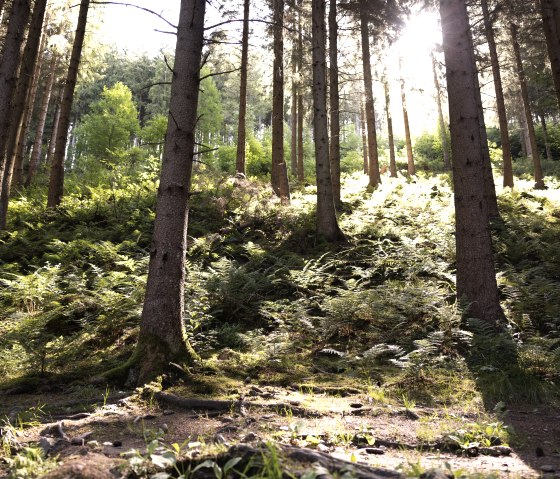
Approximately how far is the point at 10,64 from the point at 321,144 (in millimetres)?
7116

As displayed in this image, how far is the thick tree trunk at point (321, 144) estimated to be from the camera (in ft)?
35.7

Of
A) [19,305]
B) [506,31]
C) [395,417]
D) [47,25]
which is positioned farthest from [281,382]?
[47,25]

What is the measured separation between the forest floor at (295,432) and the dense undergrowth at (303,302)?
565 millimetres

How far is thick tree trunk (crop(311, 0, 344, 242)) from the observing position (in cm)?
1087

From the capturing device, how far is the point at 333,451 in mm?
2732

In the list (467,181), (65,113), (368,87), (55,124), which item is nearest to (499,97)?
(368,87)

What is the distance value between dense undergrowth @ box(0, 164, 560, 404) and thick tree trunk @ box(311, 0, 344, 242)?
0.58m

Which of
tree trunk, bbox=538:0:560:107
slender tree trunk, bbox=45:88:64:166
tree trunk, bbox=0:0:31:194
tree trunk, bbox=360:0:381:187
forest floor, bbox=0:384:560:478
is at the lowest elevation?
forest floor, bbox=0:384:560:478

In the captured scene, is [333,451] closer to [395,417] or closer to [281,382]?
[395,417]

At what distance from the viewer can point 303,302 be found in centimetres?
718

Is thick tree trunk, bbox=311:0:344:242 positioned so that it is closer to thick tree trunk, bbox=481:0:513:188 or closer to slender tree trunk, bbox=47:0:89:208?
A: thick tree trunk, bbox=481:0:513:188

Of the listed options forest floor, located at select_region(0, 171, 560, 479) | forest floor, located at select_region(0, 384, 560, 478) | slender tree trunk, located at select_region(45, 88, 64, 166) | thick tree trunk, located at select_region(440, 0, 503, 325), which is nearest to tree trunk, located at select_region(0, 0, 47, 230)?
forest floor, located at select_region(0, 171, 560, 479)

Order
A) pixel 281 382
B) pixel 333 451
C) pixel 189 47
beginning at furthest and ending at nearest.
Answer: pixel 189 47 → pixel 281 382 → pixel 333 451

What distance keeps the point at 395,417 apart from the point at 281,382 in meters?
1.46
